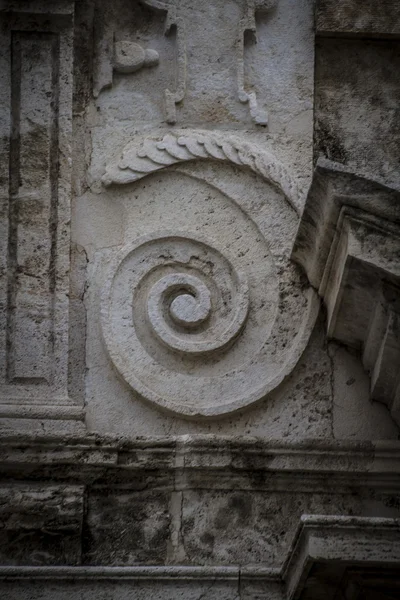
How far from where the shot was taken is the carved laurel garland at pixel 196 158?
678 centimetres

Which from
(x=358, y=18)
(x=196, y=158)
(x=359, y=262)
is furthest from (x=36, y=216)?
(x=358, y=18)

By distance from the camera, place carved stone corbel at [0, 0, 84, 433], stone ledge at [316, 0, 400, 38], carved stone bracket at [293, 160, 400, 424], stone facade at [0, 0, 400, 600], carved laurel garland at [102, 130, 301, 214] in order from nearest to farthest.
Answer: carved stone bracket at [293, 160, 400, 424], stone facade at [0, 0, 400, 600], carved stone corbel at [0, 0, 84, 433], carved laurel garland at [102, 130, 301, 214], stone ledge at [316, 0, 400, 38]

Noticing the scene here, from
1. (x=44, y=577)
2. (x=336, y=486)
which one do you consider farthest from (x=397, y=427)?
(x=44, y=577)

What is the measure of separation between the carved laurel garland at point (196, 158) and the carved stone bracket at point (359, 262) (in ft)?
1.01

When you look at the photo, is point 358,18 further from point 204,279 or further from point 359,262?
point 359,262

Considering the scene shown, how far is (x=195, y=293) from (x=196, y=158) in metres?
0.51

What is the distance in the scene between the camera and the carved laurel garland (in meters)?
6.78

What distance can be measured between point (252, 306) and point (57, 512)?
103cm

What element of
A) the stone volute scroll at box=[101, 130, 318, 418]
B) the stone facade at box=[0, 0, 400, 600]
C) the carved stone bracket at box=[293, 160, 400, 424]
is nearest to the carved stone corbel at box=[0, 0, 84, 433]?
the stone facade at box=[0, 0, 400, 600]

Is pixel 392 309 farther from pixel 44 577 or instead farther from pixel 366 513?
pixel 44 577

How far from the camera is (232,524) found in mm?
6406

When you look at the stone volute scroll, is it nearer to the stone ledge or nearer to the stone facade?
the stone facade

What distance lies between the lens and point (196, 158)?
268 inches

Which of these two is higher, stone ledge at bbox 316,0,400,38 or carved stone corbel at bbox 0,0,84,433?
stone ledge at bbox 316,0,400,38
